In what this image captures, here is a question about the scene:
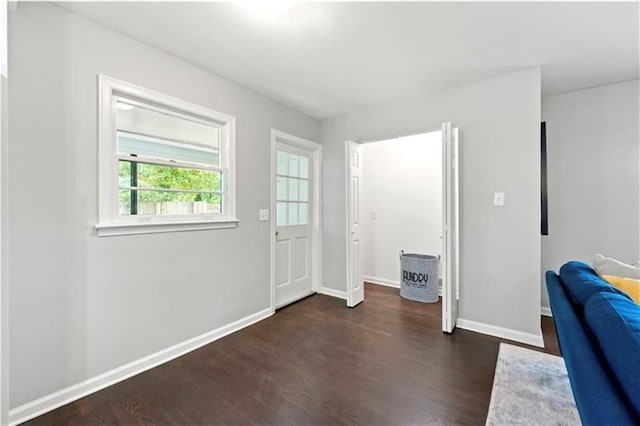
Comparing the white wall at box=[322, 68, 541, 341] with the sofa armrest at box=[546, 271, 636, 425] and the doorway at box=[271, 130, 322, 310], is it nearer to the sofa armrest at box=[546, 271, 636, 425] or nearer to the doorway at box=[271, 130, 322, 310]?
the doorway at box=[271, 130, 322, 310]

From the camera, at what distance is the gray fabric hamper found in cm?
362

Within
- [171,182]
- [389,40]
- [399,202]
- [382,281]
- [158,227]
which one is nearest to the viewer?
[389,40]

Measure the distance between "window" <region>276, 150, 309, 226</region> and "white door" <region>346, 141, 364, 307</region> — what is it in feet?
2.25

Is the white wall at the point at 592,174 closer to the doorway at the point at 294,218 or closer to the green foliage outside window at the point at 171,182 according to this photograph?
the doorway at the point at 294,218

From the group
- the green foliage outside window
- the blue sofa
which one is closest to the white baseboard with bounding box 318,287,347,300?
the green foliage outside window

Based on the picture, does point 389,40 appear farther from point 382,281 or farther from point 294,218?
point 382,281

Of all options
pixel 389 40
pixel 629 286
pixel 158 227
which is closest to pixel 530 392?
pixel 629 286

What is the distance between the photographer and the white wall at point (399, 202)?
400 cm

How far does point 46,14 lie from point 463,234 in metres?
3.64

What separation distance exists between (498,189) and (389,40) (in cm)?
170

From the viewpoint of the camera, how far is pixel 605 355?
2.85 feet

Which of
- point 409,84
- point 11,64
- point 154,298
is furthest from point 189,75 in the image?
point 409,84

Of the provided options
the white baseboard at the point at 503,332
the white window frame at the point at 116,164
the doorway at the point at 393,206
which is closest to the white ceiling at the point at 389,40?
the white window frame at the point at 116,164

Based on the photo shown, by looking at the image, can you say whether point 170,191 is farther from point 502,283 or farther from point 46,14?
point 502,283
